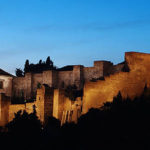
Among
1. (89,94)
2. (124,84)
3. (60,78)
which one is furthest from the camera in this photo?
(60,78)

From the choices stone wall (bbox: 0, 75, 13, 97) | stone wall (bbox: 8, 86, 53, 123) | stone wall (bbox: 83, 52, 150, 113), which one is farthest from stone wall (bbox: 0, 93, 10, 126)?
stone wall (bbox: 0, 75, 13, 97)

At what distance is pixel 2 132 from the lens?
4047cm

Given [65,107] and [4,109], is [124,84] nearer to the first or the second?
[65,107]

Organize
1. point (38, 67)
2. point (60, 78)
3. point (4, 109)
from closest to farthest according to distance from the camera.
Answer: point (4, 109) → point (60, 78) → point (38, 67)

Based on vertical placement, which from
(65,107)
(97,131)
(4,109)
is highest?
(65,107)

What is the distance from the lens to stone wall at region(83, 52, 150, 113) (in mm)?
34500

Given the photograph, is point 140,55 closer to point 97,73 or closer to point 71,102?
point 71,102

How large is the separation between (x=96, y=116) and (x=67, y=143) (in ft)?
9.78

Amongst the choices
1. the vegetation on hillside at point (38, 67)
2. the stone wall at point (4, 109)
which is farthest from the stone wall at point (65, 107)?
the vegetation on hillside at point (38, 67)

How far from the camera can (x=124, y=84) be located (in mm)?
35219

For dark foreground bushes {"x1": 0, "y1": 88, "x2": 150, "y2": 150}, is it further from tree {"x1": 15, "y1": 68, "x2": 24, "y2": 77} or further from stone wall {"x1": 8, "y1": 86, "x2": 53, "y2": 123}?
tree {"x1": 15, "y1": 68, "x2": 24, "y2": 77}

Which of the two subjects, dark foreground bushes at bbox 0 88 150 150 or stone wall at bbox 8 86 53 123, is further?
stone wall at bbox 8 86 53 123

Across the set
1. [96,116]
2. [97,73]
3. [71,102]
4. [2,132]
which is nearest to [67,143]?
[96,116]

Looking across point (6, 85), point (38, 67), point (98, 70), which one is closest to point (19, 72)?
point (38, 67)
